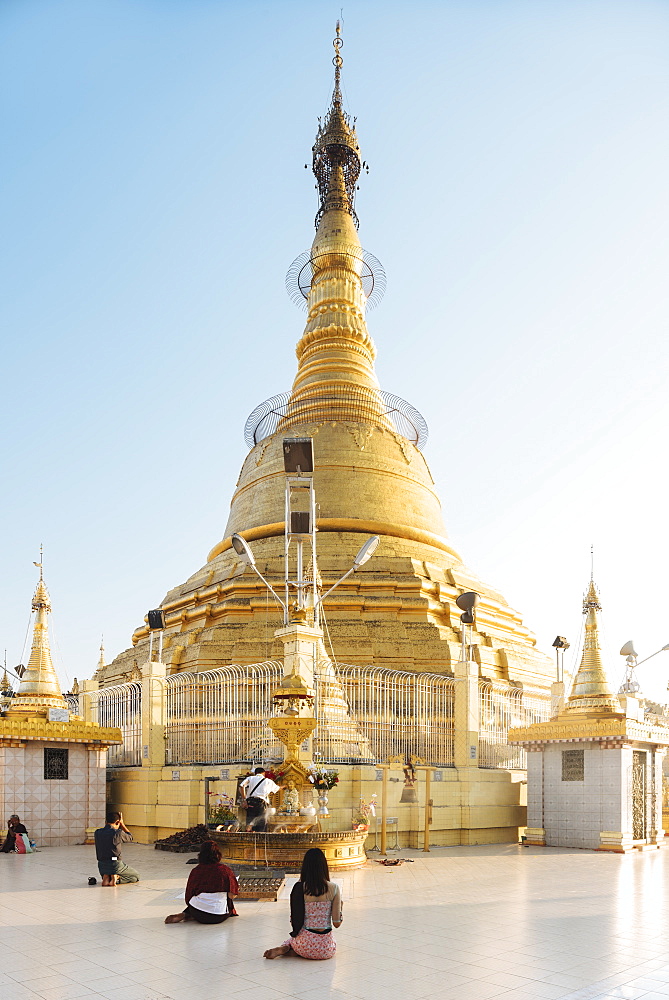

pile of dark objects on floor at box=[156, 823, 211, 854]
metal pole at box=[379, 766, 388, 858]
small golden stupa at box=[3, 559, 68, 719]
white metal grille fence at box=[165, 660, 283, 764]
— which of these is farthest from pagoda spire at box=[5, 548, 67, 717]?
metal pole at box=[379, 766, 388, 858]

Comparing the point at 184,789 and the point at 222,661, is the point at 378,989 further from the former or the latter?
the point at 222,661

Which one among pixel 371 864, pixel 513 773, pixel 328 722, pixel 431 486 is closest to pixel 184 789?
pixel 328 722

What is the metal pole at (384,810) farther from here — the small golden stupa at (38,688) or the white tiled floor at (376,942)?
the small golden stupa at (38,688)

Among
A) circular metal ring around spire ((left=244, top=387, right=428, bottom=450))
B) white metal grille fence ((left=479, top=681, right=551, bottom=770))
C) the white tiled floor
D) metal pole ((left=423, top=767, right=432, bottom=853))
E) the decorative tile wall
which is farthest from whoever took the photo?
circular metal ring around spire ((left=244, top=387, right=428, bottom=450))

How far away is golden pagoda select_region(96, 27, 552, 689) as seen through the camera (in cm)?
2575

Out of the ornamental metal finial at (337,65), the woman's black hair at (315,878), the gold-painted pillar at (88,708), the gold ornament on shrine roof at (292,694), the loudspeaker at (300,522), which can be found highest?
the ornamental metal finial at (337,65)

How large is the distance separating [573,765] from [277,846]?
905 centimetres

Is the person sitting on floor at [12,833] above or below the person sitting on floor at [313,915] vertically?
below

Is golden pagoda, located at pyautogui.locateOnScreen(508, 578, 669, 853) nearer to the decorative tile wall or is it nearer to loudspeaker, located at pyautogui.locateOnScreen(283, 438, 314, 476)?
loudspeaker, located at pyautogui.locateOnScreen(283, 438, 314, 476)

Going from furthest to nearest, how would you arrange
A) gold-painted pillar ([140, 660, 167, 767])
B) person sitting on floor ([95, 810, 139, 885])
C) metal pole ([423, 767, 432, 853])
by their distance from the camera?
gold-painted pillar ([140, 660, 167, 767]) → metal pole ([423, 767, 432, 853]) → person sitting on floor ([95, 810, 139, 885])

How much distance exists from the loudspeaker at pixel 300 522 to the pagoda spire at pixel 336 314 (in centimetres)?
888

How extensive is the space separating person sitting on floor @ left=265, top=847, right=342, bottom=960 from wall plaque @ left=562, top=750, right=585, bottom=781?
1260 centimetres

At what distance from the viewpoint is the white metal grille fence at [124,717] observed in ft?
70.9

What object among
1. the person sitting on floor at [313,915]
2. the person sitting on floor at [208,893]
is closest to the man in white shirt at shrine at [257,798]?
the person sitting on floor at [208,893]
